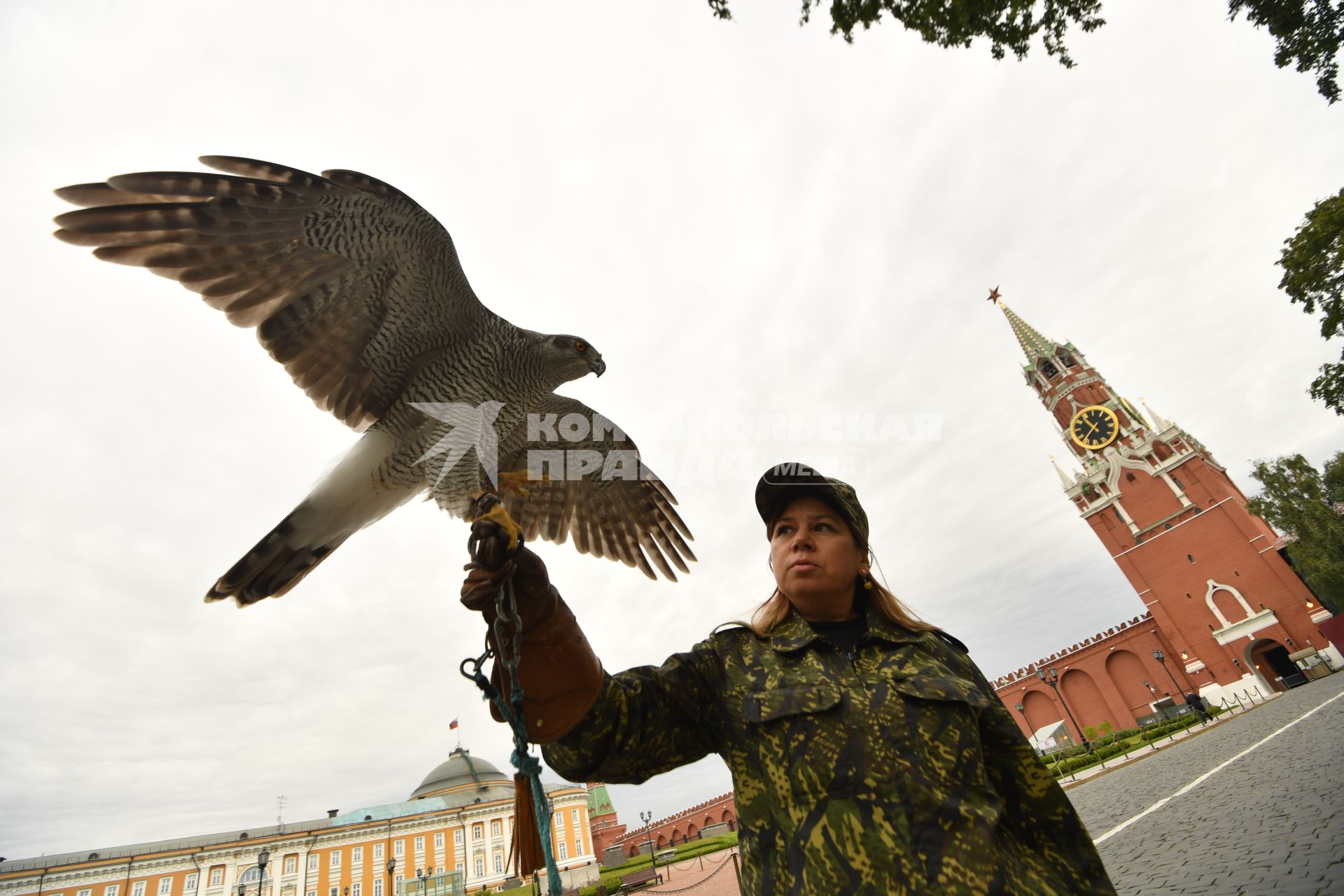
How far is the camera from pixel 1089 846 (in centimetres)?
161

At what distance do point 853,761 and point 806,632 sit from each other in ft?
1.31

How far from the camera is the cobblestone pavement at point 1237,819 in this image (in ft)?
15.5

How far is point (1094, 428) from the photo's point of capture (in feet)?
138

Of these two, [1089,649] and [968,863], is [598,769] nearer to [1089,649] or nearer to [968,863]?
[968,863]

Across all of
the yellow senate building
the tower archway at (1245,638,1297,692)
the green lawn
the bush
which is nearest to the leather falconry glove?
the green lawn

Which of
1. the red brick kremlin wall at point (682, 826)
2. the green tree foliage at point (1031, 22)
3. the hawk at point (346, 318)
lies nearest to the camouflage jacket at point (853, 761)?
the hawk at point (346, 318)

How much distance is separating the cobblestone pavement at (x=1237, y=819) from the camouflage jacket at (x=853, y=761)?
176 inches

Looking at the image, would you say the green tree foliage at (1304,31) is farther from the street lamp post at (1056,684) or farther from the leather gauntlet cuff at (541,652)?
the street lamp post at (1056,684)

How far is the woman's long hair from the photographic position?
1923 millimetres

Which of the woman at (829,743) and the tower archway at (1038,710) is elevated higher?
the woman at (829,743)

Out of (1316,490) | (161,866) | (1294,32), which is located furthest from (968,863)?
(161,866)

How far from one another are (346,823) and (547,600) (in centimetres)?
5717

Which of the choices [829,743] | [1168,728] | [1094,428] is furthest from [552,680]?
[1094,428]

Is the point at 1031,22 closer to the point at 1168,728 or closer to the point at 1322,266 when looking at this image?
the point at 1322,266
